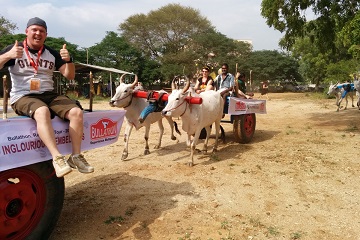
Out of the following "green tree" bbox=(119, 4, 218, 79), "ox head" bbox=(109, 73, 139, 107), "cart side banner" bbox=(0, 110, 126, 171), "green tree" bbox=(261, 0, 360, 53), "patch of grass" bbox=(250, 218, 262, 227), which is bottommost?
"patch of grass" bbox=(250, 218, 262, 227)

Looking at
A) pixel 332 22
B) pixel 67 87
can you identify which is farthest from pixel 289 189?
pixel 67 87

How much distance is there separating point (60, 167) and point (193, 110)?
398cm

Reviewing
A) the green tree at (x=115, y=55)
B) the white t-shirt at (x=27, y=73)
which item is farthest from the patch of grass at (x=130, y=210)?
the green tree at (x=115, y=55)

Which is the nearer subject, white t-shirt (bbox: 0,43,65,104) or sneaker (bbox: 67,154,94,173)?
sneaker (bbox: 67,154,94,173)

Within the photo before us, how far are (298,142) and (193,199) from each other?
485 centimetres

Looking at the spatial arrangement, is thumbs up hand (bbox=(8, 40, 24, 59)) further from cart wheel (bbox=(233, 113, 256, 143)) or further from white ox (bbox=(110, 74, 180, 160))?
cart wheel (bbox=(233, 113, 256, 143))

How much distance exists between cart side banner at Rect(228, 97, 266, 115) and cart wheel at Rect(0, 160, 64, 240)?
5168mm

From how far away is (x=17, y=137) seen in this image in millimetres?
2939

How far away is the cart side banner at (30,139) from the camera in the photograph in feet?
9.31

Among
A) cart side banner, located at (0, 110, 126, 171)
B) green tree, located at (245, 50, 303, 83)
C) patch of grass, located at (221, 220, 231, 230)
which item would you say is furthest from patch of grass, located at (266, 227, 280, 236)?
green tree, located at (245, 50, 303, 83)

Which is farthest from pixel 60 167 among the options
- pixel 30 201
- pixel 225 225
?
pixel 225 225

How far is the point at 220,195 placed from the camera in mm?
4918

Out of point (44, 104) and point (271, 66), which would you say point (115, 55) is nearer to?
point (271, 66)

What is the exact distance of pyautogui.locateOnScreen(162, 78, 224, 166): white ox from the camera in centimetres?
620
